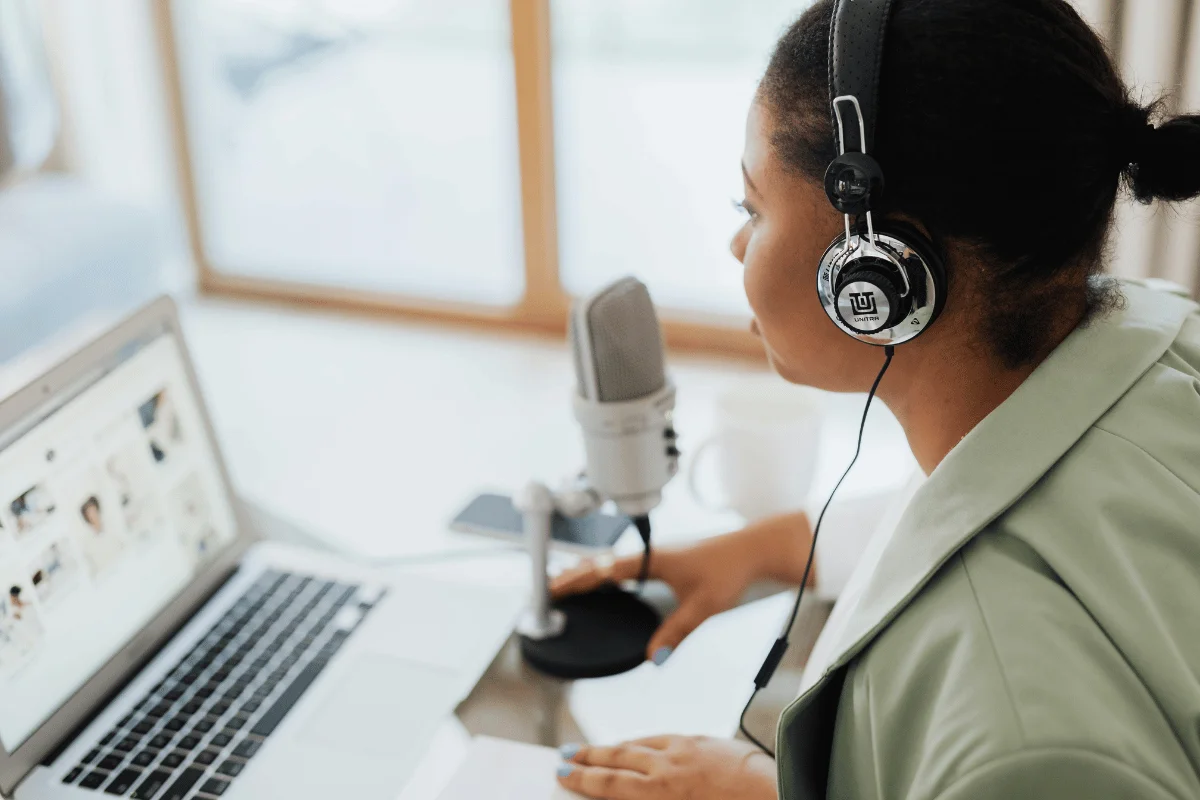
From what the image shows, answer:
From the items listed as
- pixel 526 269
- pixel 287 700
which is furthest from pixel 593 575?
pixel 526 269

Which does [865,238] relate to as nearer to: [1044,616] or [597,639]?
[1044,616]

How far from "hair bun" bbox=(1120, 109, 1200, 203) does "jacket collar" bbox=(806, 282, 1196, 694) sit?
11cm

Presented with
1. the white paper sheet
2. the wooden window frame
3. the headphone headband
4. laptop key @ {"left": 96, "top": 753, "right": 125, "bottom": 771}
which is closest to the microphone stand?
the white paper sheet

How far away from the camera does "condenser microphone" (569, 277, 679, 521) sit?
1028 millimetres

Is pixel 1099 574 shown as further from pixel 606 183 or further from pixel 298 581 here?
pixel 606 183

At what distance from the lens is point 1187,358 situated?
893 mm

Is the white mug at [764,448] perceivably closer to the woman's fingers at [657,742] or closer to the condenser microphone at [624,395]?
the condenser microphone at [624,395]

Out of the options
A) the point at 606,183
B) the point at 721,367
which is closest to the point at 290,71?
the point at 606,183

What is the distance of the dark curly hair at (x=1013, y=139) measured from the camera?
2.47 ft

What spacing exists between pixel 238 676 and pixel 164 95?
2.45 metres

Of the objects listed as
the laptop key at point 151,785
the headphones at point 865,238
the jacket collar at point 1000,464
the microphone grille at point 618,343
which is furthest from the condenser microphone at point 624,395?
the laptop key at point 151,785

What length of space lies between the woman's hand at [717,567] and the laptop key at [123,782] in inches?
15.9

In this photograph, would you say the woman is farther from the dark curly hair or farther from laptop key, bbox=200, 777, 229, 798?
laptop key, bbox=200, 777, 229, 798

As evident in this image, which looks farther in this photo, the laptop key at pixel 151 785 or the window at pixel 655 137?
the window at pixel 655 137
